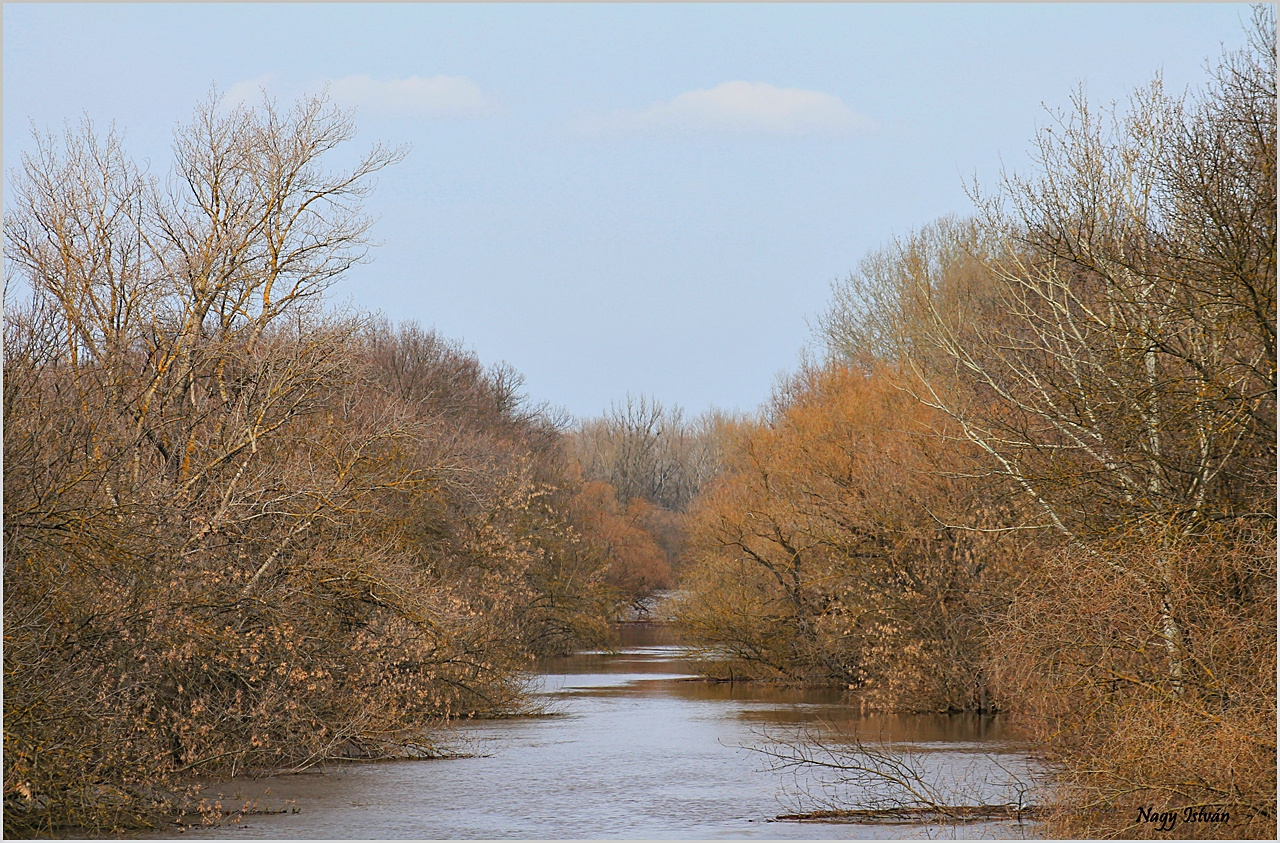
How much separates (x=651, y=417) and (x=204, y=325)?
78973 millimetres

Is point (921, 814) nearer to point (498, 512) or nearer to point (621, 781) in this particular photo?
point (621, 781)

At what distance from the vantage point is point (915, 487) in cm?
2844

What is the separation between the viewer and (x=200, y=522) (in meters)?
17.9

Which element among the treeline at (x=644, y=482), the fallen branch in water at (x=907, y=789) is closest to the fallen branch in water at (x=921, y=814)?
the fallen branch in water at (x=907, y=789)

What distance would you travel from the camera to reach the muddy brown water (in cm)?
1484

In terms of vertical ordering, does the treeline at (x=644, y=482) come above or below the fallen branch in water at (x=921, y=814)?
above

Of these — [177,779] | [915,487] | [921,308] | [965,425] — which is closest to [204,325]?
[177,779]

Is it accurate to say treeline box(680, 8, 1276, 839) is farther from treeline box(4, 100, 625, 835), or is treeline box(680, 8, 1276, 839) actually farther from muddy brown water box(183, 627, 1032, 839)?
treeline box(4, 100, 625, 835)

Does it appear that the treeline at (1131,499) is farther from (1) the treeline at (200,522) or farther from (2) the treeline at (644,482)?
(2) the treeline at (644,482)

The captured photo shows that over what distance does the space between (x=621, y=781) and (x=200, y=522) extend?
258 inches

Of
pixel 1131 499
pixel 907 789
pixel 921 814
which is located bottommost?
pixel 921 814

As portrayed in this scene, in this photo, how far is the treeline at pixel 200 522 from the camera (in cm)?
1288

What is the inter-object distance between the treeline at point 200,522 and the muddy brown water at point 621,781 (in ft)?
3.16

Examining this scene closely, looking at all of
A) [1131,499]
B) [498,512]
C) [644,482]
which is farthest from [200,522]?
[644,482]
